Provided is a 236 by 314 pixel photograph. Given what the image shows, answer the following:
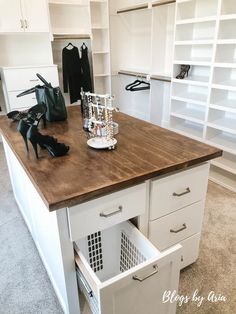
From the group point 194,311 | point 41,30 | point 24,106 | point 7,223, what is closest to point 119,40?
point 41,30

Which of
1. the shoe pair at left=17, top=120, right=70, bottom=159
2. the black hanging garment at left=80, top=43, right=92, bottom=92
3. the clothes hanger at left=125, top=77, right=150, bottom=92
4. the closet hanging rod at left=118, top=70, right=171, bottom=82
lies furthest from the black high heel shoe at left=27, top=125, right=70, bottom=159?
the black hanging garment at left=80, top=43, right=92, bottom=92

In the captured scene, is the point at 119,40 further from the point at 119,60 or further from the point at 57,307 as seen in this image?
the point at 57,307

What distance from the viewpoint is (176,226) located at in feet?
4.64

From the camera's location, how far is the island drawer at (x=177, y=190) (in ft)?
4.06

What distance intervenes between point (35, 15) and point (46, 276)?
3.25 m

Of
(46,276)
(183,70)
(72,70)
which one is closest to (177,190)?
(46,276)

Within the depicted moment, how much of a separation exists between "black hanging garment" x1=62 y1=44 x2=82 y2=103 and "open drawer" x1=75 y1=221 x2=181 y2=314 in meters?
3.17

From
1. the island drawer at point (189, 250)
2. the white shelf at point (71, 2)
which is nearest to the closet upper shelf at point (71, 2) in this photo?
the white shelf at point (71, 2)

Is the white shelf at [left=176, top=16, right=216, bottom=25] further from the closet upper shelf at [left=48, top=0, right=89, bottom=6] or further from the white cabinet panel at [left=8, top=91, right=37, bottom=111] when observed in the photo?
the white cabinet panel at [left=8, top=91, right=37, bottom=111]

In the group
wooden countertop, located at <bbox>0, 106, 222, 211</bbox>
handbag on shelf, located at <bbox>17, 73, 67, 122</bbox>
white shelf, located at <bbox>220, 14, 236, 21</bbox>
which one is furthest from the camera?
white shelf, located at <bbox>220, 14, 236, 21</bbox>

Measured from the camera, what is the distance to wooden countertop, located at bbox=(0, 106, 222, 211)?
3.34ft

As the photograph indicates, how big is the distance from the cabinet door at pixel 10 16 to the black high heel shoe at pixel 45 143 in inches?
106

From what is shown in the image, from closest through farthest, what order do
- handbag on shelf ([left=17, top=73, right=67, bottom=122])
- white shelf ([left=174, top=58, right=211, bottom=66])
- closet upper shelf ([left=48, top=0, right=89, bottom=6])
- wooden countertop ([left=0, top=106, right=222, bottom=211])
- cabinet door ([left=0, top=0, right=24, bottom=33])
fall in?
1. wooden countertop ([left=0, top=106, right=222, bottom=211])
2. handbag on shelf ([left=17, top=73, right=67, bottom=122])
3. white shelf ([left=174, top=58, right=211, bottom=66])
4. cabinet door ([left=0, top=0, right=24, bottom=33])
5. closet upper shelf ([left=48, top=0, right=89, bottom=6])

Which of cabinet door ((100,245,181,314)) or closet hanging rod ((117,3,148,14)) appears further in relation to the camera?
closet hanging rod ((117,3,148,14))
